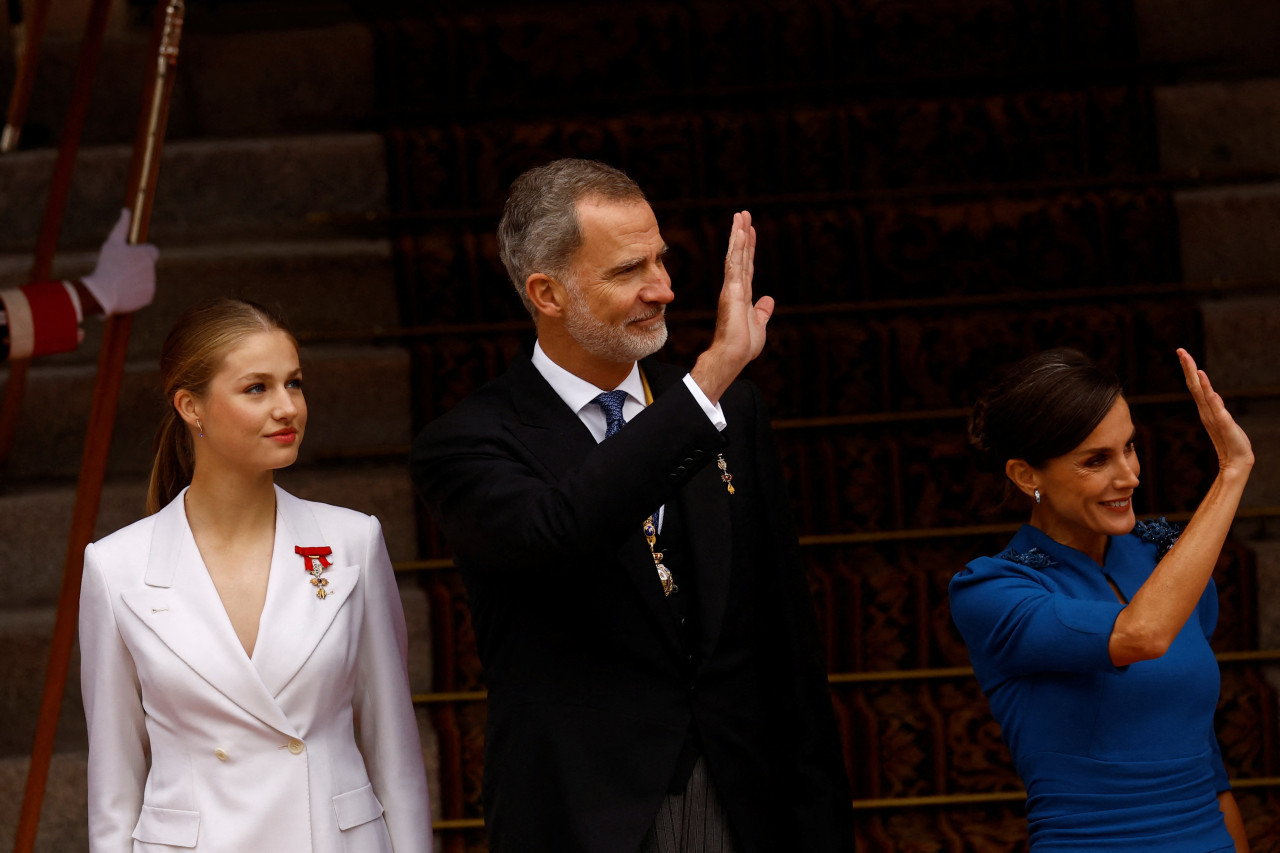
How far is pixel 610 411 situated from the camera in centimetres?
188

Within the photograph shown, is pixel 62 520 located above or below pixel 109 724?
above

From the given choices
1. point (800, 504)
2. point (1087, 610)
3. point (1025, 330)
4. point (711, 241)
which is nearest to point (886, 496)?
point (800, 504)

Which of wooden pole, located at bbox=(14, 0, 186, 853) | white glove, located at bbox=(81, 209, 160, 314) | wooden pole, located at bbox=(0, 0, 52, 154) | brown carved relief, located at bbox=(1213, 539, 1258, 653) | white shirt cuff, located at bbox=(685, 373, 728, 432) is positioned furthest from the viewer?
wooden pole, located at bbox=(0, 0, 52, 154)

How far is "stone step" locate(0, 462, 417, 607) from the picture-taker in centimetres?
345

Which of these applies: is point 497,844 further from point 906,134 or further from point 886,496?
point 906,134

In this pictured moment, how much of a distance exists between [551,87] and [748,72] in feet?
1.87

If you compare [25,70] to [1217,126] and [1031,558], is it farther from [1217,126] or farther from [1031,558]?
[1217,126]

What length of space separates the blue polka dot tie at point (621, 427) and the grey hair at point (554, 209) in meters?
0.15

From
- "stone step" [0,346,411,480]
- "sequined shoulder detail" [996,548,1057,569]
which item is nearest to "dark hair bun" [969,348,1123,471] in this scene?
"sequined shoulder detail" [996,548,1057,569]

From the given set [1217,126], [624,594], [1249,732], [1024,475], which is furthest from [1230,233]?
[624,594]

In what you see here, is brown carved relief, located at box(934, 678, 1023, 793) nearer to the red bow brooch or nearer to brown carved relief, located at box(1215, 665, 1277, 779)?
brown carved relief, located at box(1215, 665, 1277, 779)

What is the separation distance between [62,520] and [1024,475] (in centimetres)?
244

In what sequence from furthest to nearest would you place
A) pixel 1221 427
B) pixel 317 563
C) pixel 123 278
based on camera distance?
pixel 123 278 → pixel 317 563 → pixel 1221 427

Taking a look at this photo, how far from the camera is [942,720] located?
312 cm
